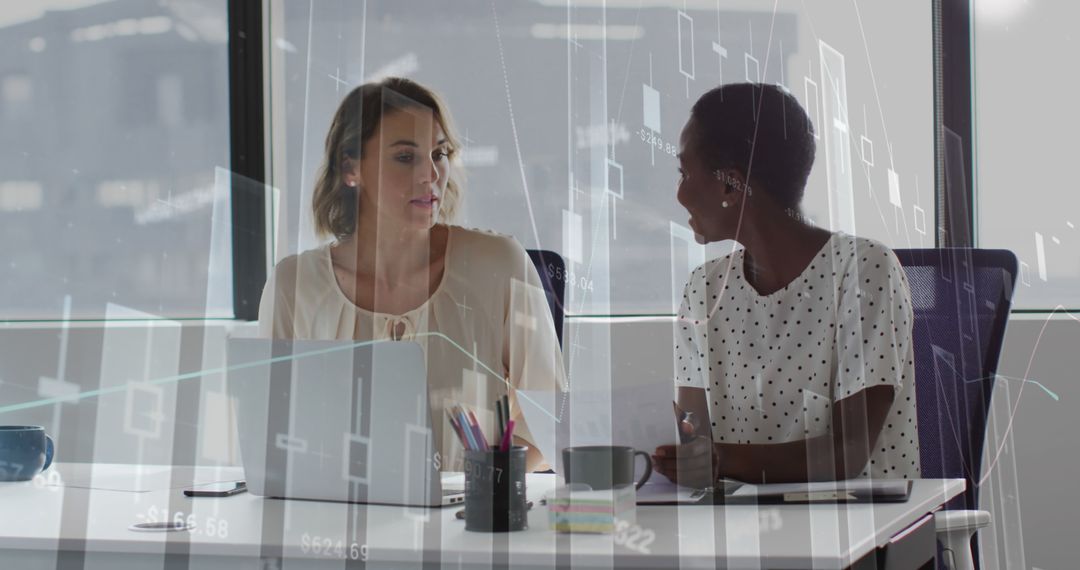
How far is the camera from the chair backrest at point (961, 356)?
60.4 inches

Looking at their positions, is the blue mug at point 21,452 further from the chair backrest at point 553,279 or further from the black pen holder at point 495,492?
the chair backrest at point 553,279

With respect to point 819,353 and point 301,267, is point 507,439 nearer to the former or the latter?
point 819,353

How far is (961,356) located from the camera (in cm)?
155

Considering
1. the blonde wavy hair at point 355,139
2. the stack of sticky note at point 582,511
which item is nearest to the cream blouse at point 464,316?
the blonde wavy hair at point 355,139

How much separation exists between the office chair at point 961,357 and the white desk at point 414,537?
0.44m

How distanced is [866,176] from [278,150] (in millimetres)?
1678

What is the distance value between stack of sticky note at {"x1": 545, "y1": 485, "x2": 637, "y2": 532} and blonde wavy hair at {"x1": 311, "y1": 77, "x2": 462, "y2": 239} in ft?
3.78

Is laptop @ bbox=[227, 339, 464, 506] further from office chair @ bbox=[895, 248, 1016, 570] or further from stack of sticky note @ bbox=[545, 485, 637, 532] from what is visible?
office chair @ bbox=[895, 248, 1016, 570]

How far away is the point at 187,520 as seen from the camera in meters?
1.03

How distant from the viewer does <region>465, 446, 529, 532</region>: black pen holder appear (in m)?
0.95

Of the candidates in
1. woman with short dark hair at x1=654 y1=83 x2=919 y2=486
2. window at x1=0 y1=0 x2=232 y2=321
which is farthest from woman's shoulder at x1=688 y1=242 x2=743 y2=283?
window at x1=0 y1=0 x2=232 y2=321

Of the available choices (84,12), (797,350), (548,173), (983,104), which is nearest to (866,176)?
(983,104)

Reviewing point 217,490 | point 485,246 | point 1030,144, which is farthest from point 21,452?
point 1030,144

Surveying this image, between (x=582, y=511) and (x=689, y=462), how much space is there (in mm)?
297
